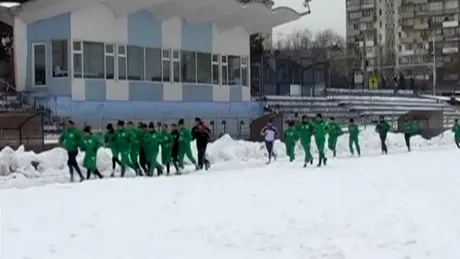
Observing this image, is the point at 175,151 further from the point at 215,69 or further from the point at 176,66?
the point at 215,69

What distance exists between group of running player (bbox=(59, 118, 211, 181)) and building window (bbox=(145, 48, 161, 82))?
18.9m

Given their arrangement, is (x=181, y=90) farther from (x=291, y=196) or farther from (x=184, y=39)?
(x=291, y=196)

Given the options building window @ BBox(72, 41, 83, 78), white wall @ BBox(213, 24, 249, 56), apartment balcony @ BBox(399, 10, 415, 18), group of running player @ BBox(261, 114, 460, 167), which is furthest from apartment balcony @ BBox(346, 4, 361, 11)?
building window @ BBox(72, 41, 83, 78)

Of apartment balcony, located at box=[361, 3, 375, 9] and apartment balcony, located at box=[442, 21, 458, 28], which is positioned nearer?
apartment balcony, located at box=[442, 21, 458, 28]

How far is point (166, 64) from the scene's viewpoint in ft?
152

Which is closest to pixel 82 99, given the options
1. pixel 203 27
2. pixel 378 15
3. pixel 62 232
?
pixel 203 27

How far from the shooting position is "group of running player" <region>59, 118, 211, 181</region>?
23.5 m

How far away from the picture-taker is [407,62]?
145 m

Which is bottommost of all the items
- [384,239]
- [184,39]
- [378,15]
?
[384,239]

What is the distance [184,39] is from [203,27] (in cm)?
219

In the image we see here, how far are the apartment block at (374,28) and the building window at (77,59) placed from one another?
109 meters

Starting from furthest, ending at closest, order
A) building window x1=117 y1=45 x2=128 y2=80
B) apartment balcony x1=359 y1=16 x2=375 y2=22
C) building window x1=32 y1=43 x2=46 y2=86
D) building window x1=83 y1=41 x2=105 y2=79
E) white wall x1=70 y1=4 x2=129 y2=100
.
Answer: apartment balcony x1=359 y1=16 x2=375 y2=22
building window x1=117 y1=45 x2=128 y2=80
building window x1=83 y1=41 x2=105 y2=79
white wall x1=70 y1=4 x2=129 y2=100
building window x1=32 y1=43 x2=46 y2=86

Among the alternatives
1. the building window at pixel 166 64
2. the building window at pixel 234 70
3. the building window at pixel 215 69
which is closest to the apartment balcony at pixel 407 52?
the building window at pixel 234 70

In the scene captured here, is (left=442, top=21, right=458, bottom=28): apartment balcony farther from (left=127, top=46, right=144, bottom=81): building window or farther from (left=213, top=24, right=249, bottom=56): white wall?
(left=127, top=46, right=144, bottom=81): building window
